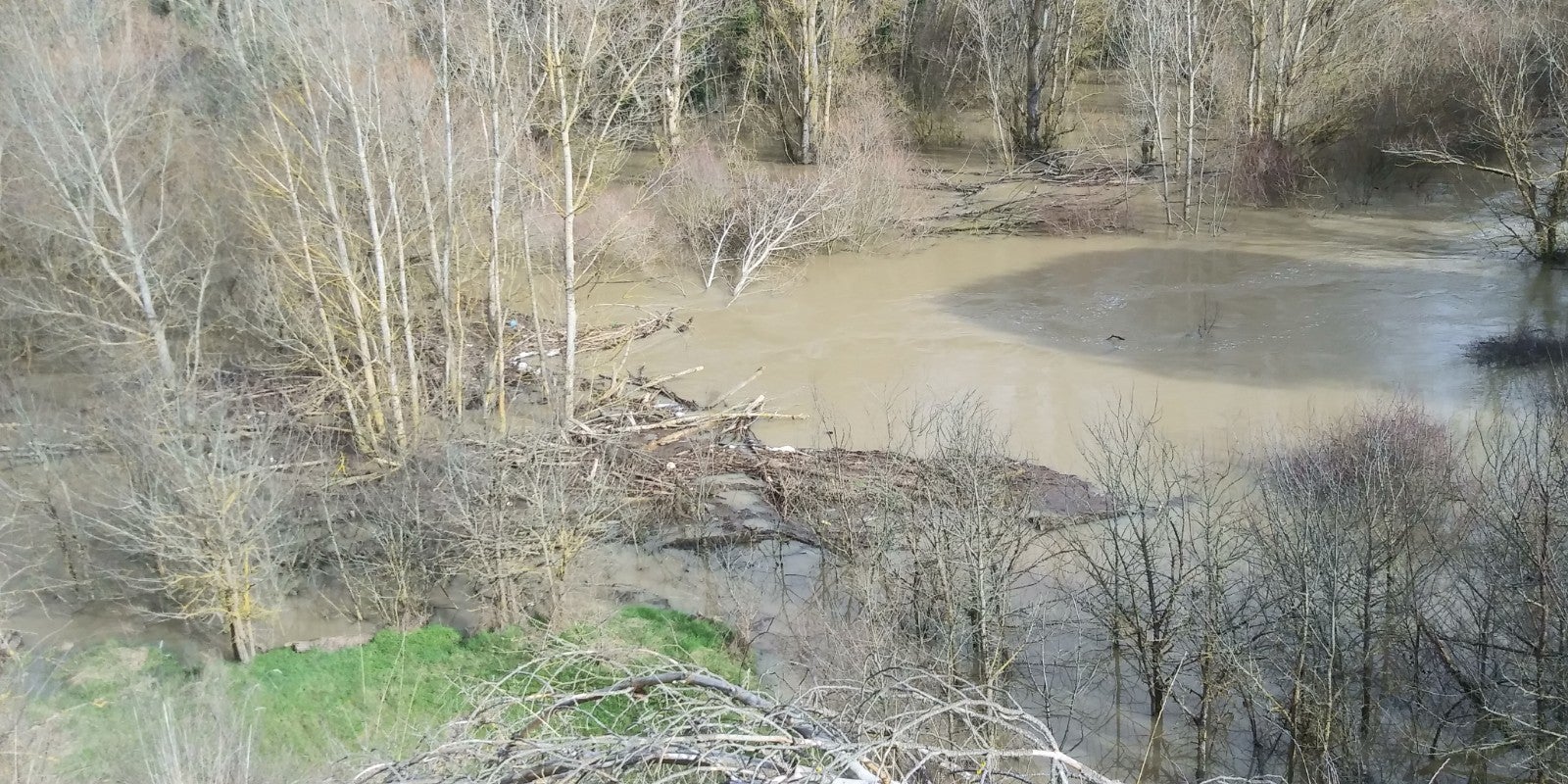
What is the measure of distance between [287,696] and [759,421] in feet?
29.6

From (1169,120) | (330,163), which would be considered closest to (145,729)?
(330,163)

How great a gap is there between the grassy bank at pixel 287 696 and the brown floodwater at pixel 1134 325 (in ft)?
21.4

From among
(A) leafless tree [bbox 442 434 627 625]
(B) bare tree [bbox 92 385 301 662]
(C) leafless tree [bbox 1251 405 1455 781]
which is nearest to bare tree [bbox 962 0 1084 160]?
(A) leafless tree [bbox 442 434 627 625]

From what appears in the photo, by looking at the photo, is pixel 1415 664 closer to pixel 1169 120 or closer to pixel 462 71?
pixel 462 71

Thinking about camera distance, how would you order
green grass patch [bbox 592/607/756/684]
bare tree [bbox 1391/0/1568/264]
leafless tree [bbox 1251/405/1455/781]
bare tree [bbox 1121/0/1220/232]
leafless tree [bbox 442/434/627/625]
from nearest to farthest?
leafless tree [bbox 1251/405/1455/781]
green grass patch [bbox 592/607/756/684]
leafless tree [bbox 442/434/627/625]
bare tree [bbox 1391/0/1568/264]
bare tree [bbox 1121/0/1220/232]

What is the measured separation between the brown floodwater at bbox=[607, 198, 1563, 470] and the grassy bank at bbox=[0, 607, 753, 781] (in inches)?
257

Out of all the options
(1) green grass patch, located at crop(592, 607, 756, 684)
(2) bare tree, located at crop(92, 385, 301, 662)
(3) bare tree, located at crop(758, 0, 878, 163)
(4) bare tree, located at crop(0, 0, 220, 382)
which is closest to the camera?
(2) bare tree, located at crop(92, 385, 301, 662)

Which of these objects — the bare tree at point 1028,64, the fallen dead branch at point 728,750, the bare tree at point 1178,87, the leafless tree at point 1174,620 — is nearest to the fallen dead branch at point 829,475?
the leafless tree at point 1174,620

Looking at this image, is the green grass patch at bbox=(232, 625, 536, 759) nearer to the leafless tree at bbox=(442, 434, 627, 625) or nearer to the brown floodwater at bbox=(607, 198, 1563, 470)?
the leafless tree at bbox=(442, 434, 627, 625)

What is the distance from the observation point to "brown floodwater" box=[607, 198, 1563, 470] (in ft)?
60.8

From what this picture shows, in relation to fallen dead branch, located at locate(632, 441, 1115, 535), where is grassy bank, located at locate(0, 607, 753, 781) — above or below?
below

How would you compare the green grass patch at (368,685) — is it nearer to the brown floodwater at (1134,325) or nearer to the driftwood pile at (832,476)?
the driftwood pile at (832,476)

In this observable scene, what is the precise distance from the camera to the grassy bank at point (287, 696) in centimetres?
959

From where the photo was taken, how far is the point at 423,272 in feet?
69.6
